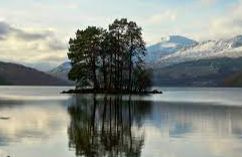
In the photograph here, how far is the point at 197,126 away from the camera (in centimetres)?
5441

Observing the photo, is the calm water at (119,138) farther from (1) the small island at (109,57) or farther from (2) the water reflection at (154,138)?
(1) the small island at (109,57)

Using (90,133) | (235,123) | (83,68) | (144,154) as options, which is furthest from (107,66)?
(144,154)

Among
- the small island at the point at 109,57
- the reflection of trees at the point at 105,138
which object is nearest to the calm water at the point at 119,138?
the reflection of trees at the point at 105,138

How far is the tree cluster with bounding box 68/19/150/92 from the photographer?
492 feet

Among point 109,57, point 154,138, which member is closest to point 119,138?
point 154,138

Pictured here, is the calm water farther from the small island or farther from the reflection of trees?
the small island

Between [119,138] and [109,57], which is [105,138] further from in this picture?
[109,57]

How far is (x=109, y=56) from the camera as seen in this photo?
15338 cm

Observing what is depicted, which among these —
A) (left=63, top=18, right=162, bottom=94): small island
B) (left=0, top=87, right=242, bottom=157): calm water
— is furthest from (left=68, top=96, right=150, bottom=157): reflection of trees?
(left=63, top=18, right=162, bottom=94): small island

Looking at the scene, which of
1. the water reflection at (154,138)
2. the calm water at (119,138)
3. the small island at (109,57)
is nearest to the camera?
the calm water at (119,138)

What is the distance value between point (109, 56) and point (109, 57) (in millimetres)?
314

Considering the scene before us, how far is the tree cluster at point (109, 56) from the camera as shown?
150 meters

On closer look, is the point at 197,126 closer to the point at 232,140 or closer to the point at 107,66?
the point at 232,140

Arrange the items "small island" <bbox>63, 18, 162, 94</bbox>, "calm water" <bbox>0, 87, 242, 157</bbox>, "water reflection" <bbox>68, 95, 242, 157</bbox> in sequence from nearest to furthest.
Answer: "calm water" <bbox>0, 87, 242, 157</bbox>, "water reflection" <bbox>68, 95, 242, 157</bbox>, "small island" <bbox>63, 18, 162, 94</bbox>
